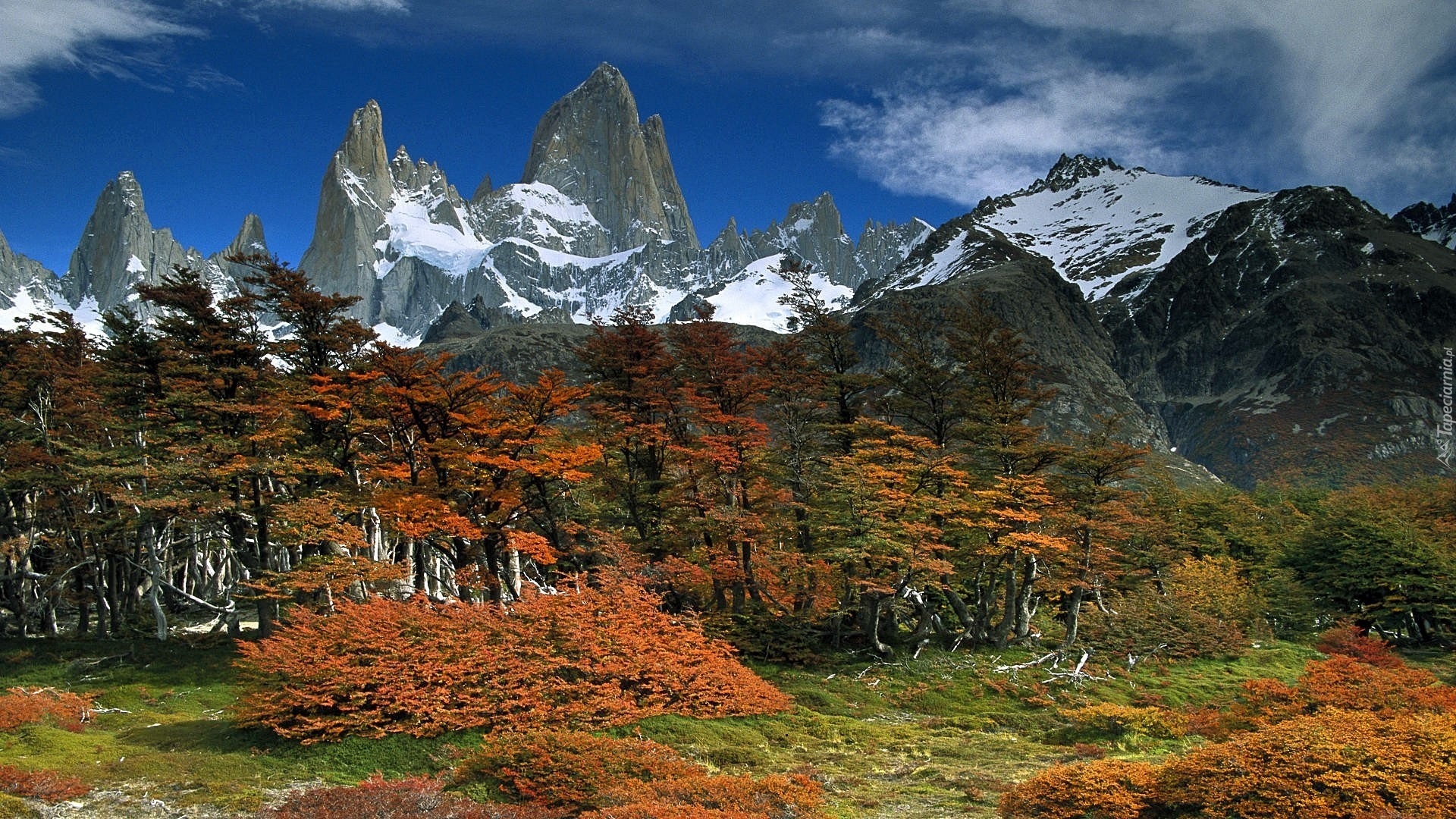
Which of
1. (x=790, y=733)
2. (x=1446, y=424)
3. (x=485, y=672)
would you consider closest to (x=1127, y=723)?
(x=790, y=733)

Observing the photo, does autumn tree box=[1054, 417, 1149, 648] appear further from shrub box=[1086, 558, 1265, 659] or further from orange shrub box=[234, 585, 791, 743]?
orange shrub box=[234, 585, 791, 743]

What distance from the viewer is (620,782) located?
13.5 metres

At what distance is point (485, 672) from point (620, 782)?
585 cm

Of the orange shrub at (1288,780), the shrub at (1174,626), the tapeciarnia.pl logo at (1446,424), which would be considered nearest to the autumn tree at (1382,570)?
the shrub at (1174,626)

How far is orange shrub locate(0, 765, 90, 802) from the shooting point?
13.0 m

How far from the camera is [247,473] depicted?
27.4 meters

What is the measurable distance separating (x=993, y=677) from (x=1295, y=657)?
49.3 ft

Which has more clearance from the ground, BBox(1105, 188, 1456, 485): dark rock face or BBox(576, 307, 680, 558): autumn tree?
BBox(1105, 188, 1456, 485): dark rock face

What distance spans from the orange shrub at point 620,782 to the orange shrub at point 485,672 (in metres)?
1.65

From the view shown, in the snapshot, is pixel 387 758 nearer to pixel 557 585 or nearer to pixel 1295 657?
pixel 557 585

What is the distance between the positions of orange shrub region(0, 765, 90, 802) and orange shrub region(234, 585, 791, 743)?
11.3ft

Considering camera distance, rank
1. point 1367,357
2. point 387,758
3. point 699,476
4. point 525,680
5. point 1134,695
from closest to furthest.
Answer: point 387,758
point 525,680
point 1134,695
point 699,476
point 1367,357

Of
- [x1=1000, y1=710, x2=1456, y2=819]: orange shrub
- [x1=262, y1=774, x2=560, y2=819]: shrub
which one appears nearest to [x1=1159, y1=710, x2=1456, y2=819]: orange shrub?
[x1=1000, y1=710, x2=1456, y2=819]: orange shrub

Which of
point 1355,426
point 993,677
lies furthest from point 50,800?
point 1355,426
